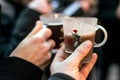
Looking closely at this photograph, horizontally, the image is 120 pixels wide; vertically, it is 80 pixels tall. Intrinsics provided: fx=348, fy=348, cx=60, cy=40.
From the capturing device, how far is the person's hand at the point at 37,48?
1368 millimetres

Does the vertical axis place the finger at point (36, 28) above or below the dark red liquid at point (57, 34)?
above

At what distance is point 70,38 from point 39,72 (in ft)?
0.64

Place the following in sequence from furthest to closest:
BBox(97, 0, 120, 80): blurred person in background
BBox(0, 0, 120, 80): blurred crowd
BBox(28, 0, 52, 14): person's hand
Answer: BBox(97, 0, 120, 80): blurred person in background → BBox(28, 0, 52, 14): person's hand → BBox(0, 0, 120, 80): blurred crowd

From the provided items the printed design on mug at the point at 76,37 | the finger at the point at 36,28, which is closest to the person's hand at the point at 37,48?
the finger at the point at 36,28

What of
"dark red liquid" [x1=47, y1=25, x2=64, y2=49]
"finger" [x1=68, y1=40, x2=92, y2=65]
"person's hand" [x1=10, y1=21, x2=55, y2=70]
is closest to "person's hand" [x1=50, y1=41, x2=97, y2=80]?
"finger" [x1=68, y1=40, x2=92, y2=65]

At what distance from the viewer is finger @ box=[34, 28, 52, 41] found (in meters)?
1.43

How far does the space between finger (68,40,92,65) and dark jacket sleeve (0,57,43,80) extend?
0.64 feet

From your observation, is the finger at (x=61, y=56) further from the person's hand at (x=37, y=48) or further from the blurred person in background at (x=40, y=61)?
the person's hand at (x=37, y=48)

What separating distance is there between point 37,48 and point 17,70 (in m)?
0.19

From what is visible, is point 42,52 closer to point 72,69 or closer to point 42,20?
point 42,20

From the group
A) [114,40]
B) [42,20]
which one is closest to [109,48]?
[114,40]

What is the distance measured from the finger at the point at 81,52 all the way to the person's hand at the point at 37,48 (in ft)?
0.82

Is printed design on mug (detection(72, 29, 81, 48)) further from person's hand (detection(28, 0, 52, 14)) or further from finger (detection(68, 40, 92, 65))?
person's hand (detection(28, 0, 52, 14))

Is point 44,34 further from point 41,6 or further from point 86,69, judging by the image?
point 41,6
